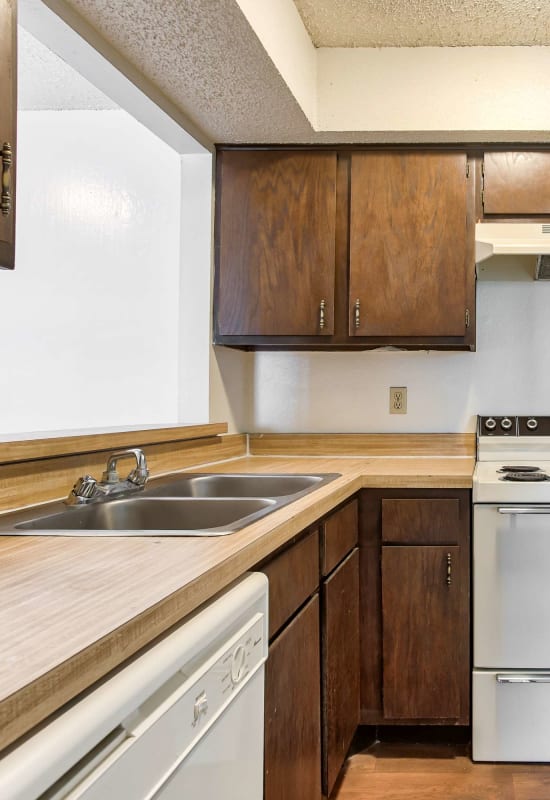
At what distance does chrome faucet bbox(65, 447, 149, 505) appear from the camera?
1630 millimetres

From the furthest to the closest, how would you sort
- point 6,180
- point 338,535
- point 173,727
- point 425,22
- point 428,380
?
point 428,380, point 425,22, point 338,535, point 6,180, point 173,727

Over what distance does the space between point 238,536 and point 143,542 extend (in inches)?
6.1

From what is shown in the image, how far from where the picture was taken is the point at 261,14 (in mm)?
2049

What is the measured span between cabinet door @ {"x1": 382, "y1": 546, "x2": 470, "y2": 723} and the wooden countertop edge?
2.49 feet

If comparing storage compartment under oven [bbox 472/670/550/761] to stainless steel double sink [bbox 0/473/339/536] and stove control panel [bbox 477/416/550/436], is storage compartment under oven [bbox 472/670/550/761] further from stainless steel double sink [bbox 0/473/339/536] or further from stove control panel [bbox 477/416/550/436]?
stove control panel [bbox 477/416/550/436]

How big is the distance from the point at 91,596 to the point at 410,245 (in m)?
2.18

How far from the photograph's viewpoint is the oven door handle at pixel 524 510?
2.32 m

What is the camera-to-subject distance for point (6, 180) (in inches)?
48.9

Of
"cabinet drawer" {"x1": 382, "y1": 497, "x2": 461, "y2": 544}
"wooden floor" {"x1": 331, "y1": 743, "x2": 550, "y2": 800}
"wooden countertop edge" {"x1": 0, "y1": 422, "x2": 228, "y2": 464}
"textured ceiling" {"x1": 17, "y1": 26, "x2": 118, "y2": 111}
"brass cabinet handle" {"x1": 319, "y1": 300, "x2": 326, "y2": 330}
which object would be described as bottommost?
"wooden floor" {"x1": 331, "y1": 743, "x2": 550, "y2": 800}

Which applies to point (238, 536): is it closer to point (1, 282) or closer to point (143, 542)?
point (143, 542)

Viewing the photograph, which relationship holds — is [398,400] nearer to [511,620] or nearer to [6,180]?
[511,620]

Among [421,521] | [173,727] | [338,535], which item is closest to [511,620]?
[421,521]

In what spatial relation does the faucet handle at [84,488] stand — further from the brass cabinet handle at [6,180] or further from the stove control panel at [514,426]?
the stove control panel at [514,426]

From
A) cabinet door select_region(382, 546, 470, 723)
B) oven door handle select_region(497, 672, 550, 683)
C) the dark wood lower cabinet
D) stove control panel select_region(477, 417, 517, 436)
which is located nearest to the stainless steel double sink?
the dark wood lower cabinet
